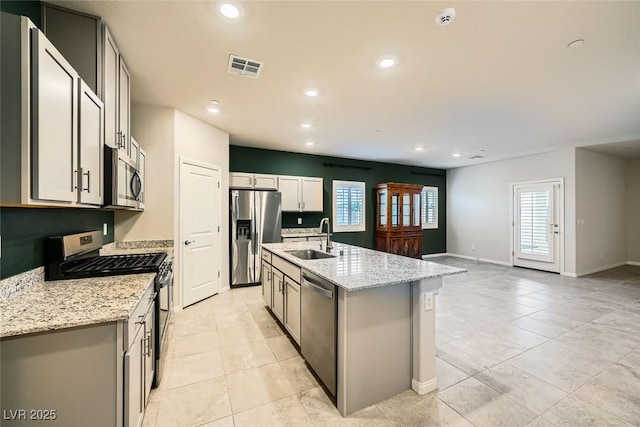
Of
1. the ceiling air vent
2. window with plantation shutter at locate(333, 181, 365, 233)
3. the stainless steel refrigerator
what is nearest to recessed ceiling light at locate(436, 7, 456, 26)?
the ceiling air vent

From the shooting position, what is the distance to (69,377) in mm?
1212

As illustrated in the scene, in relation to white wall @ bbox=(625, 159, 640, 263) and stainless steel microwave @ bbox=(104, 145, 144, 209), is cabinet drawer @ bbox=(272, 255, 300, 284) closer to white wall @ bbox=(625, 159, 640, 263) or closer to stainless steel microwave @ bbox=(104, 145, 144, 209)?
stainless steel microwave @ bbox=(104, 145, 144, 209)

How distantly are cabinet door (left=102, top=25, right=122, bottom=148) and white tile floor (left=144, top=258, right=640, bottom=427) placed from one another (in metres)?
1.99

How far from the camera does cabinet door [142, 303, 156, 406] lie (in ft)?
5.55

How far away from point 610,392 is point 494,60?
2844 millimetres

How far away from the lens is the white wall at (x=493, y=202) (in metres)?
5.60

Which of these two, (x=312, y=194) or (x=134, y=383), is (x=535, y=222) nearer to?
(x=312, y=194)

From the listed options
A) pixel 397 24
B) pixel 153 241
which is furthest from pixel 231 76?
pixel 153 241

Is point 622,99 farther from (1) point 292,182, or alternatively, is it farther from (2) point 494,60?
(1) point 292,182

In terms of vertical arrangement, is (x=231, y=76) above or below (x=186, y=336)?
above

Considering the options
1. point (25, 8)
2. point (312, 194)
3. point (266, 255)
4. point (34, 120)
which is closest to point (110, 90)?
point (25, 8)

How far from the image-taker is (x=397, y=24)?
193 cm

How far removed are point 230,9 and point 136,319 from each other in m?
2.04

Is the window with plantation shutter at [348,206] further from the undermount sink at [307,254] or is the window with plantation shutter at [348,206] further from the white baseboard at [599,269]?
the white baseboard at [599,269]
